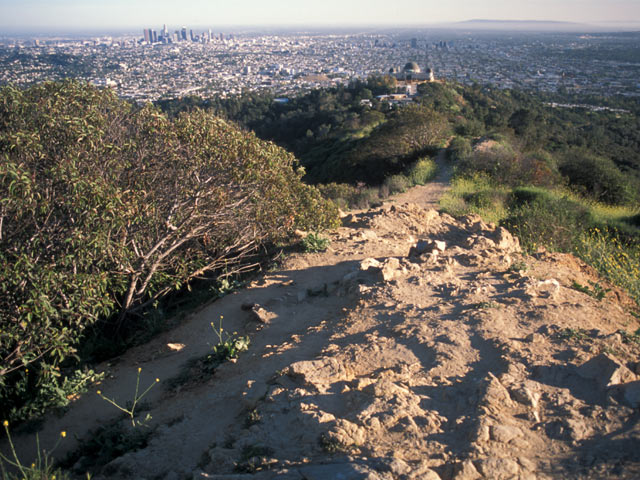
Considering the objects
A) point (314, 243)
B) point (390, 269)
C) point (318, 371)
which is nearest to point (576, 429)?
point (318, 371)

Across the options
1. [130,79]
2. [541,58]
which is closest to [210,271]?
[130,79]

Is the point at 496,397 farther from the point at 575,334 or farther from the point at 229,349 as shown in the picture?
the point at 229,349

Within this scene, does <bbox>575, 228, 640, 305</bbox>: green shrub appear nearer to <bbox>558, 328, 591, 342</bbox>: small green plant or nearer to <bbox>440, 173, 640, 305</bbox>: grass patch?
<bbox>440, 173, 640, 305</bbox>: grass patch

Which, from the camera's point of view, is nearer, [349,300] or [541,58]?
[349,300]

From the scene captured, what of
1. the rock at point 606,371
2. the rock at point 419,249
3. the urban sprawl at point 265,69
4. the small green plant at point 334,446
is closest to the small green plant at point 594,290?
the rock at point 606,371

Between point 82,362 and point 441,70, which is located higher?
point 441,70

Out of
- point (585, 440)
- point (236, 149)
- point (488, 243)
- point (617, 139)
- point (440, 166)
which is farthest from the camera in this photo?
point (617, 139)

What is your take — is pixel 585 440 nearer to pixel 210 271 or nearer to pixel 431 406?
pixel 431 406
